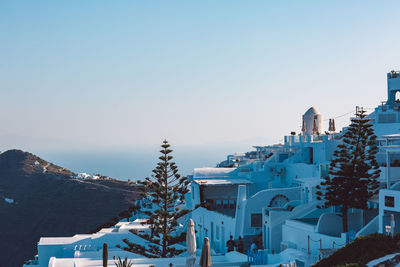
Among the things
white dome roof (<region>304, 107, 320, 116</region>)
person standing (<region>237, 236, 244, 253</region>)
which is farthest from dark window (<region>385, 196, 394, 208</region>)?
white dome roof (<region>304, 107, 320, 116</region>)

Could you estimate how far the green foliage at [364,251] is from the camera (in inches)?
569

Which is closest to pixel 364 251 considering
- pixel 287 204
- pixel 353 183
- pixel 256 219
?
pixel 353 183

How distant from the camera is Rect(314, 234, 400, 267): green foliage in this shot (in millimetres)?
14461

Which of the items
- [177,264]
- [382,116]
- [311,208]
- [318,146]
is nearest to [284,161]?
[318,146]

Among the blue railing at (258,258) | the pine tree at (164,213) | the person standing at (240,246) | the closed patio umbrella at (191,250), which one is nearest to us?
the closed patio umbrella at (191,250)

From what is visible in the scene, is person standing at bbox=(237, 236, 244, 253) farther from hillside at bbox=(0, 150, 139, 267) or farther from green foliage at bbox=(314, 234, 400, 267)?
hillside at bbox=(0, 150, 139, 267)

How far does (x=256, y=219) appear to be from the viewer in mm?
28125

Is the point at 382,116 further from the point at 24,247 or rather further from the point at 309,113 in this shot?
the point at 24,247

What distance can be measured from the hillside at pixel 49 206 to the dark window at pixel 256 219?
136ft

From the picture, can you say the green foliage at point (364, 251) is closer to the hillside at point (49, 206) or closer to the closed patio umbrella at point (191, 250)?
the closed patio umbrella at point (191, 250)

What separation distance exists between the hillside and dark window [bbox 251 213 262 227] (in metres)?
41.6

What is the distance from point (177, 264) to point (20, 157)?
83.3 m

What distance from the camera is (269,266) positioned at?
21266 millimetres

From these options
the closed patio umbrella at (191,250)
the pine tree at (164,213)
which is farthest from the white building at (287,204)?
the closed patio umbrella at (191,250)
